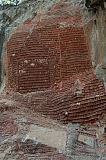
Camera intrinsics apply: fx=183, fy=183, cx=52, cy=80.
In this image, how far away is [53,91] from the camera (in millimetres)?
5594

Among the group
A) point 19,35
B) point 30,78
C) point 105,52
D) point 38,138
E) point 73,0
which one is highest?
point 73,0

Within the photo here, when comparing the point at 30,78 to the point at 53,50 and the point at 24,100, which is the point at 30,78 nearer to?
the point at 24,100

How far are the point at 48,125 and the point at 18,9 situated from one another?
19.8 feet

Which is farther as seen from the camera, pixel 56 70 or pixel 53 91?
pixel 56 70

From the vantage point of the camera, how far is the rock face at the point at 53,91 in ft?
11.3

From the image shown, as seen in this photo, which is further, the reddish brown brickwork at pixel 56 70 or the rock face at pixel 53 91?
the reddish brown brickwork at pixel 56 70

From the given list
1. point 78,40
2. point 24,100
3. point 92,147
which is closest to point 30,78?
point 24,100

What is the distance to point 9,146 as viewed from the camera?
3305 mm

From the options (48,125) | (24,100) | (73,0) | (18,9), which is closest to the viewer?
(48,125)

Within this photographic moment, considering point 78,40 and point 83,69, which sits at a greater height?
point 78,40

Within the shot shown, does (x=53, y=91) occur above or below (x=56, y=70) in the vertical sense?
below

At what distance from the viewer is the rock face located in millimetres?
3443

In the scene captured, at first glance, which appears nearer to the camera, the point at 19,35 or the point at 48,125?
the point at 48,125

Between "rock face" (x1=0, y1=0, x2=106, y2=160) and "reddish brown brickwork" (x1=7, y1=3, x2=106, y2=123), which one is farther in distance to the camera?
"reddish brown brickwork" (x1=7, y1=3, x2=106, y2=123)
